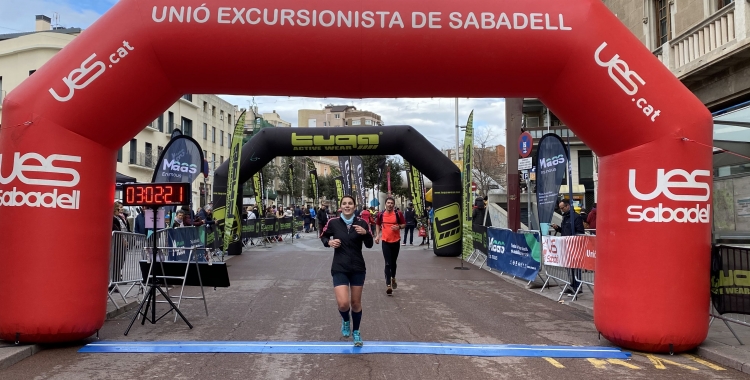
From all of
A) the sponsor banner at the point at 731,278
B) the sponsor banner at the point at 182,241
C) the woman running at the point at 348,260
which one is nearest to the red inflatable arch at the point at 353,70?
the sponsor banner at the point at 731,278

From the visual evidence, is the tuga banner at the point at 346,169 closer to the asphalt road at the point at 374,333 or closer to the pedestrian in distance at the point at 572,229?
the asphalt road at the point at 374,333

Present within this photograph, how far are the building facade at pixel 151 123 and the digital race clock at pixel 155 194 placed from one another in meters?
15.5

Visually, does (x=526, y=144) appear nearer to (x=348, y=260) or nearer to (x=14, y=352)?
(x=348, y=260)

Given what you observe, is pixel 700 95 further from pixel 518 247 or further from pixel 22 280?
pixel 22 280

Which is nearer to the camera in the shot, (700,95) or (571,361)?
(571,361)

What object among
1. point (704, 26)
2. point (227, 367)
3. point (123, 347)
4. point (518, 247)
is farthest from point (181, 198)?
point (704, 26)

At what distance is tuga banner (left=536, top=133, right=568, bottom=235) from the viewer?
36.5 feet

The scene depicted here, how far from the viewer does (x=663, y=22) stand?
49.7 feet

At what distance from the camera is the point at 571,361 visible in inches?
241

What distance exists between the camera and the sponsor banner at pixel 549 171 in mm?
11125

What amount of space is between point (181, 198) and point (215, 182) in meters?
11.3

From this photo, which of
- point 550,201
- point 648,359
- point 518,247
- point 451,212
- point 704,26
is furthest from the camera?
point 451,212

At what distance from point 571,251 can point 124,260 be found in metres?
7.24

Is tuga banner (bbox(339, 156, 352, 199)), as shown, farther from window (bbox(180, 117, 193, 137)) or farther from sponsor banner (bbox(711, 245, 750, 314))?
window (bbox(180, 117, 193, 137))
